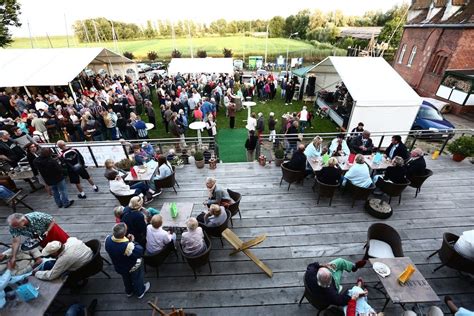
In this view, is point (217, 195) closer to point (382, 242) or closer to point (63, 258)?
point (63, 258)

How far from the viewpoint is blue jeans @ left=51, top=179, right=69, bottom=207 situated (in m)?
5.65

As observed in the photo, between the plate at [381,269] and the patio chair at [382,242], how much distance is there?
45cm

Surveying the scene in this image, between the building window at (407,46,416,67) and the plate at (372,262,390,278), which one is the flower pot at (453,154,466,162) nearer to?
the plate at (372,262,390,278)

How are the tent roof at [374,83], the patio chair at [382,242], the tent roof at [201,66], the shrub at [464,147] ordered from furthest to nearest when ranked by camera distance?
the tent roof at [201,66]
the tent roof at [374,83]
the shrub at [464,147]
the patio chair at [382,242]

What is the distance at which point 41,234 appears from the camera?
4027 mm

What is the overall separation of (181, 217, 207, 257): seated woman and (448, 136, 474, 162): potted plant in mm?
8222

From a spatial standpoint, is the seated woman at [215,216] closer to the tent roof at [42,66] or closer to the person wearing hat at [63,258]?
the person wearing hat at [63,258]

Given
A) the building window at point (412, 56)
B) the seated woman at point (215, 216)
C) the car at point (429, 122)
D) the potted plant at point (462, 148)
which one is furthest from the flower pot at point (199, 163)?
the building window at point (412, 56)

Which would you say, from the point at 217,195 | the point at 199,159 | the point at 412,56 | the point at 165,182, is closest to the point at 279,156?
the point at 199,159

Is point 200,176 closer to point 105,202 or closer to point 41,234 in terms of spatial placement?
point 105,202

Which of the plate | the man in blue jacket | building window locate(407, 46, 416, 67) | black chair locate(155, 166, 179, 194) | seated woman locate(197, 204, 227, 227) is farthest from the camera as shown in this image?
building window locate(407, 46, 416, 67)

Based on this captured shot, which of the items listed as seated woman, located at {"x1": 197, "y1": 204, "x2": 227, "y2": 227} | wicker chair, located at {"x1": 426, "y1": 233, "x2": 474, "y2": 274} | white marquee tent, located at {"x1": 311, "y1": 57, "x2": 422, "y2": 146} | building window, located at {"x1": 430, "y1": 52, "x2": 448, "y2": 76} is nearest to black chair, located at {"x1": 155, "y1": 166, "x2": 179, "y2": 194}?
seated woman, located at {"x1": 197, "y1": 204, "x2": 227, "y2": 227}

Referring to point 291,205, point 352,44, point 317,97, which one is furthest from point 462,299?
point 352,44

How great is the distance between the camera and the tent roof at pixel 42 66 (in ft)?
41.9
